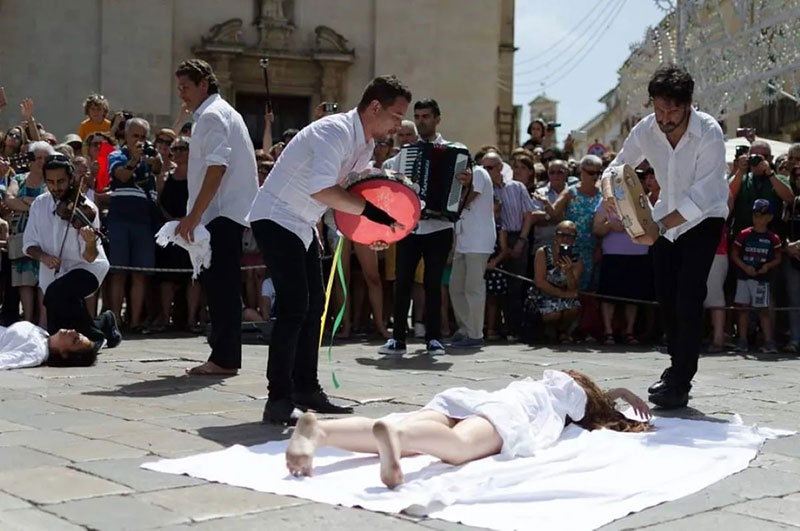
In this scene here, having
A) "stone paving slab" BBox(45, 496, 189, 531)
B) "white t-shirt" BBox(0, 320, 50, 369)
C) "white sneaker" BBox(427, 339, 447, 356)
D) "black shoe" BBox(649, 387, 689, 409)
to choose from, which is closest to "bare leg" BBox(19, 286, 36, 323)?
"white t-shirt" BBox(0, 320, 50, 369)

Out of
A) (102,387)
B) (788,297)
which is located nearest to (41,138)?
(102,387)

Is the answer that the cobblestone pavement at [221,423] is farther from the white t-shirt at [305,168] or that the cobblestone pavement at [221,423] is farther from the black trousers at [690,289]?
the white t-shirt at [305,168]

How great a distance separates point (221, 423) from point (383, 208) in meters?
1.46

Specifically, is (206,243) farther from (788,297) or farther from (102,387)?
(788,297)

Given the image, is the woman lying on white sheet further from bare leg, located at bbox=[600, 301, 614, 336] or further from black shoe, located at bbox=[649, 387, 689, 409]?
bare leg, located at bbox=[600, 301, 614, 336]

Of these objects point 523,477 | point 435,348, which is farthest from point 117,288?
point 523,477

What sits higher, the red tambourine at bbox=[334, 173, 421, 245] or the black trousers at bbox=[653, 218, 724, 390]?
the red tambourine at bbox=[334, 173, 421, 245]

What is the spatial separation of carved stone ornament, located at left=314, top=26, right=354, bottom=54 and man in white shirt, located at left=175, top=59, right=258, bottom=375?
627 inches

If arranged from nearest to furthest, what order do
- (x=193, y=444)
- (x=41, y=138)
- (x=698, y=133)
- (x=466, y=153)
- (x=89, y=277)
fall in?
(x=193, y=444) → (x=698, y=133) → (x=89, y=277) → (x=466, y=153) → (x=41, y=138)

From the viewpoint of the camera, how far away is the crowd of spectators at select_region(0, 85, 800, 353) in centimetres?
1145

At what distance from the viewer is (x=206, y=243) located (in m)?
7.98

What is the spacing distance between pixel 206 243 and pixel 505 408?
11.0 ft

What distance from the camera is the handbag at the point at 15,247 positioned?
36.9 ft

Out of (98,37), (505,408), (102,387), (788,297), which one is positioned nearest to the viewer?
(505,408)
